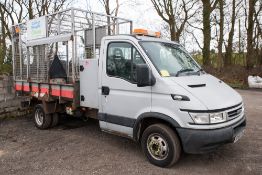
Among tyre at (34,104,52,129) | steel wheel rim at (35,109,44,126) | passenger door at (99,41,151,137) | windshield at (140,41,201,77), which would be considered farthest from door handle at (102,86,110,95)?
steel wheel rim at (35,109,44,126)

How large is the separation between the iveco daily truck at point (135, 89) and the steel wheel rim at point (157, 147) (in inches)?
0.7

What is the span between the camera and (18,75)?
8672mm

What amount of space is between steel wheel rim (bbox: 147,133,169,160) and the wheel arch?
0.88ft

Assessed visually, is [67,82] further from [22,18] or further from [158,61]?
[22,18]

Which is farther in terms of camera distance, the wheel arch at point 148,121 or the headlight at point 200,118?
the wheel arch at point 148,121

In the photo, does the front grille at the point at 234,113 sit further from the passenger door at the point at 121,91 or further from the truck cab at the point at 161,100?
the passenger door at the point at 121,91

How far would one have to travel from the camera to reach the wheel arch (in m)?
4.84

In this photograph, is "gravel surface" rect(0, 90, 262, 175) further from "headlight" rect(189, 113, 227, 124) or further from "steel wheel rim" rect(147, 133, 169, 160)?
"headlight" rect(189, 113, 227, 124)

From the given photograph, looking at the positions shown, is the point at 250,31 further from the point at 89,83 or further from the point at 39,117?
the point at 89,83

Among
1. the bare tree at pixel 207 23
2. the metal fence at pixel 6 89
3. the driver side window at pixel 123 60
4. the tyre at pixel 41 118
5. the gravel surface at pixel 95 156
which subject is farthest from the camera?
the bare tree at pixel 207 23

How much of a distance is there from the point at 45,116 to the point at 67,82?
1.36 m

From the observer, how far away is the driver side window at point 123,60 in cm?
534

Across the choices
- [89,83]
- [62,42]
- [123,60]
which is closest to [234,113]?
[123,60]

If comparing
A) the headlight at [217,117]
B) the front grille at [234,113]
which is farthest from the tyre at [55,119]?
the front grille at [234,113]
